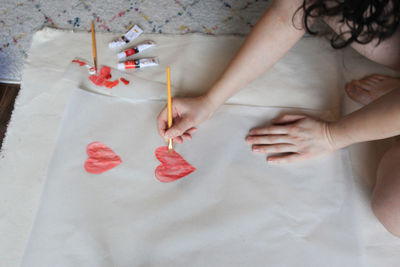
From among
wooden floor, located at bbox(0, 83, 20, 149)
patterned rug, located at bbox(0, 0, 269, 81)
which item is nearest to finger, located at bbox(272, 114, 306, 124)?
patterned rug, located at bbox(0, 0, 269, 81)

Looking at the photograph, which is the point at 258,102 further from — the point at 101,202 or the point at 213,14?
the point at 101,202

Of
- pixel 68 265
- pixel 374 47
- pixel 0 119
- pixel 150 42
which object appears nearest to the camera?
pixel 68 265

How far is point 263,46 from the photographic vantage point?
808 mm

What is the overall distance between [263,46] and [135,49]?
0.43 meters

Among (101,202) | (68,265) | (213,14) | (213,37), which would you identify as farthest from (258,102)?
(68,265)

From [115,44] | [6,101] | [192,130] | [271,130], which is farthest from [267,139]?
[6,101]

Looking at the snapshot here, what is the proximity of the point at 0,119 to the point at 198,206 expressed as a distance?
2.05ft

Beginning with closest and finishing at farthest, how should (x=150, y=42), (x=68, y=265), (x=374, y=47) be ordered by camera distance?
→ (x=68, y=265) < (x=374, y=47) < (x=150, y=42)

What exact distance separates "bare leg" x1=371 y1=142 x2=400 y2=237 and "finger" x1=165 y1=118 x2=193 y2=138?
0.48 meters

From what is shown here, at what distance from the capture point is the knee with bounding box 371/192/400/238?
0.73 m

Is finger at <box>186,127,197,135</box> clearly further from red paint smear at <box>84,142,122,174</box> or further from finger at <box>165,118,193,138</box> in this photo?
red paint smear at <box>84,142,122,174</box>

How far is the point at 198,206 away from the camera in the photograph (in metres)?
0.79

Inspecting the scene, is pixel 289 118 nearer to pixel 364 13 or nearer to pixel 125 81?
pixel 364 13

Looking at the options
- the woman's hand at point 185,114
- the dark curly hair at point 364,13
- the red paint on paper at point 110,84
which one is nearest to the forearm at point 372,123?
the dark curly hair at point 364,13
